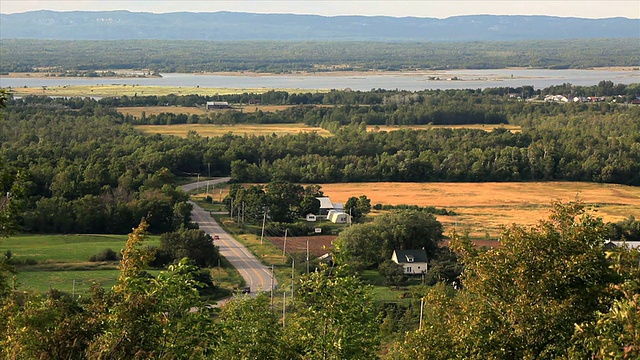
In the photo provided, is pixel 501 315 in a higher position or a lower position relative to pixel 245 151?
higher

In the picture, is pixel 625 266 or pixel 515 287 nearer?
pixel 625 266

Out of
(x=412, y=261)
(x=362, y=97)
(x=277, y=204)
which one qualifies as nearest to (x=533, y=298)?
(x=412, y=261)

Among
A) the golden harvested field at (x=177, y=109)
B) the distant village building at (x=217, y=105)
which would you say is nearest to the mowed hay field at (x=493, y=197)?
the golden harvested field at (x=177, y=109)

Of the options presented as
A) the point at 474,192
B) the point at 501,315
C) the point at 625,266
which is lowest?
the point at 474,192

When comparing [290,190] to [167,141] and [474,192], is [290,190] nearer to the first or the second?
[474,192]

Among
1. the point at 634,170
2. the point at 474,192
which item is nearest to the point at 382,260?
the point at 474,192

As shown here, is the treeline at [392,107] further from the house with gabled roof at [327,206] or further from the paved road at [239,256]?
the paved road at [239,256]
